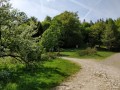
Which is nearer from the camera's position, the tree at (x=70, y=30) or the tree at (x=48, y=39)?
the tree at (x=48, y=39)

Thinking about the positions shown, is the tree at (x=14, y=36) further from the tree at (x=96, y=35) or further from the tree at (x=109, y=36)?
the tree at (x=96, y=35)

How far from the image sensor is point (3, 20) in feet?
60.3

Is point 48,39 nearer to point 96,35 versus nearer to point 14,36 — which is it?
point 14,36

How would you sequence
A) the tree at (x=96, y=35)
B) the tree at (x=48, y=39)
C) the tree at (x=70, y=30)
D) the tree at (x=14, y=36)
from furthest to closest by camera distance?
the tree at (x=96, y=35)
the tree at (x=70, y=30)
the tree at (x=48, y=39)
the tree at (x=14, y=36)

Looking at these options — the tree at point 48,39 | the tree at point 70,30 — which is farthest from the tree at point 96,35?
the tree at point 48,39

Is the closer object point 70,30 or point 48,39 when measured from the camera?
point 48,39

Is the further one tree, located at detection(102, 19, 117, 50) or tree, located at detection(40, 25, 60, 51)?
tree, located at detection(102, 19, 117, 50)

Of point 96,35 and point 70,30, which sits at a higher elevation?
point 70,30

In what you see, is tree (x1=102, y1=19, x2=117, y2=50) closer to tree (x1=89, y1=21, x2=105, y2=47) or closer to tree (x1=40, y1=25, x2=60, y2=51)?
tree (x1=89, y1=21, x2=105, y2=47)

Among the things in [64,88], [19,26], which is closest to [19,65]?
[19,26]

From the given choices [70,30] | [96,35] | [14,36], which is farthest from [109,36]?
[14,36]

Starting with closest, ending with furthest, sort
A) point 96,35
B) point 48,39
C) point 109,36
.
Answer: point 48,39
point 109,36
point 96,35

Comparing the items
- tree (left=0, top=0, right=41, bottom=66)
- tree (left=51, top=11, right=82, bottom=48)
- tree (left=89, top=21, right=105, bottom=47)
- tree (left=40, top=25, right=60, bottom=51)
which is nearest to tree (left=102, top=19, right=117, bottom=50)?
tree (left=89, top=21, right=105, bottom=47)

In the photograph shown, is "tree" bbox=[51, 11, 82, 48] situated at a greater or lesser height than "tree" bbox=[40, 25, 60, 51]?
greater
